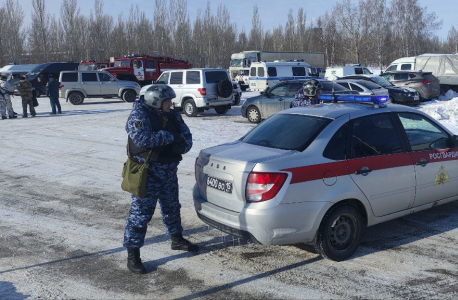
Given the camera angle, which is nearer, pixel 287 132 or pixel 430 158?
pixel 287 132

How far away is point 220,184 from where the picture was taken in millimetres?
4824

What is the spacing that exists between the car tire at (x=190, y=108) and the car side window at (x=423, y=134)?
13.2 m

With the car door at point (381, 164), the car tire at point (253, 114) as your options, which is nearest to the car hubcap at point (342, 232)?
the car door at point (381, 164)

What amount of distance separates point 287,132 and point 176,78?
14317mm

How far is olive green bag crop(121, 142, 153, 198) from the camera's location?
4562 mm

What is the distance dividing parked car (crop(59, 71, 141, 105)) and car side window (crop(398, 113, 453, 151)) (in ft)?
69.6

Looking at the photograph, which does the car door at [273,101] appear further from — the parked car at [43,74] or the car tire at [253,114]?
the parked car at [43,74]

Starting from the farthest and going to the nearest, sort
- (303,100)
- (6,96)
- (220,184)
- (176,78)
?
1. (176,78)
2. (6,96)
3. (303,100)
4. (220,184)

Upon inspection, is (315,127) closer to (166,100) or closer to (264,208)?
(264,208)

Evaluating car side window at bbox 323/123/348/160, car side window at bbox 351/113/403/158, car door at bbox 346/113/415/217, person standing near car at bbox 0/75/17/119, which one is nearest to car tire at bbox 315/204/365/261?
car door at bbox 346/113/415/217

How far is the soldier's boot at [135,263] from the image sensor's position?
15.3 feet

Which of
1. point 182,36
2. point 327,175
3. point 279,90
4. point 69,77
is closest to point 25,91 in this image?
point 69,77

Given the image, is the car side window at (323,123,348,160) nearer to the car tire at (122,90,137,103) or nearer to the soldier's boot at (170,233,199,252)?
the soldier's boot at (170,233,199,252)

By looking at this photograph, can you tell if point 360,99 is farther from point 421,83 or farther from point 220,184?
point 421,83
